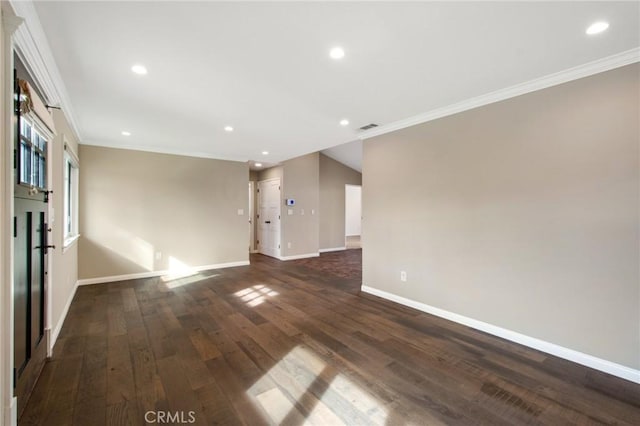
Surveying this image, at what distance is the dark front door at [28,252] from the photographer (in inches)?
67.6

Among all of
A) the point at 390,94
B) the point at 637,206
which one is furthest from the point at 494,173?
the point at 390,94

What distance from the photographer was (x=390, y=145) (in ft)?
13.1

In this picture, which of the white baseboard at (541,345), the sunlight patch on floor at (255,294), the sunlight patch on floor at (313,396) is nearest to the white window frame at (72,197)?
the sunlight patch on floor at (255,294)

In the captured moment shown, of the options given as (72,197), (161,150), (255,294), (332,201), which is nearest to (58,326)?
(255,294)

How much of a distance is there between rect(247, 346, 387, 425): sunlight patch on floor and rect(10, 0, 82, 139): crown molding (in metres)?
2.73

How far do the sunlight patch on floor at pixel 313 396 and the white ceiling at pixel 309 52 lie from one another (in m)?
2.50

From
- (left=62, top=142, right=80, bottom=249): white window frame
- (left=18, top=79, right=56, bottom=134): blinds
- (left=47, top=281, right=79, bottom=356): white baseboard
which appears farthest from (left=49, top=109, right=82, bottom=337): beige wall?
(left=62, top=142, right=80, bottom=249): white window frame

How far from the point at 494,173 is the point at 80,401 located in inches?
157

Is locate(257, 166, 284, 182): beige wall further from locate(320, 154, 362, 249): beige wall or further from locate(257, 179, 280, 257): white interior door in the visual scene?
locate(320, 154, 362, 249): beige wall

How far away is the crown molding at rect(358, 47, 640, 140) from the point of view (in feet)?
7.20

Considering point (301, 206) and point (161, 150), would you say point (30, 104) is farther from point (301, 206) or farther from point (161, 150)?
point (301, 206)

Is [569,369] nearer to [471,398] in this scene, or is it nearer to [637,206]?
[471,398]

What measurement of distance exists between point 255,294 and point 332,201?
5.03 metres

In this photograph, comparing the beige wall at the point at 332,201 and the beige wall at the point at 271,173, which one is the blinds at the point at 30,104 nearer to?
the beige wall at the point at 271,173
